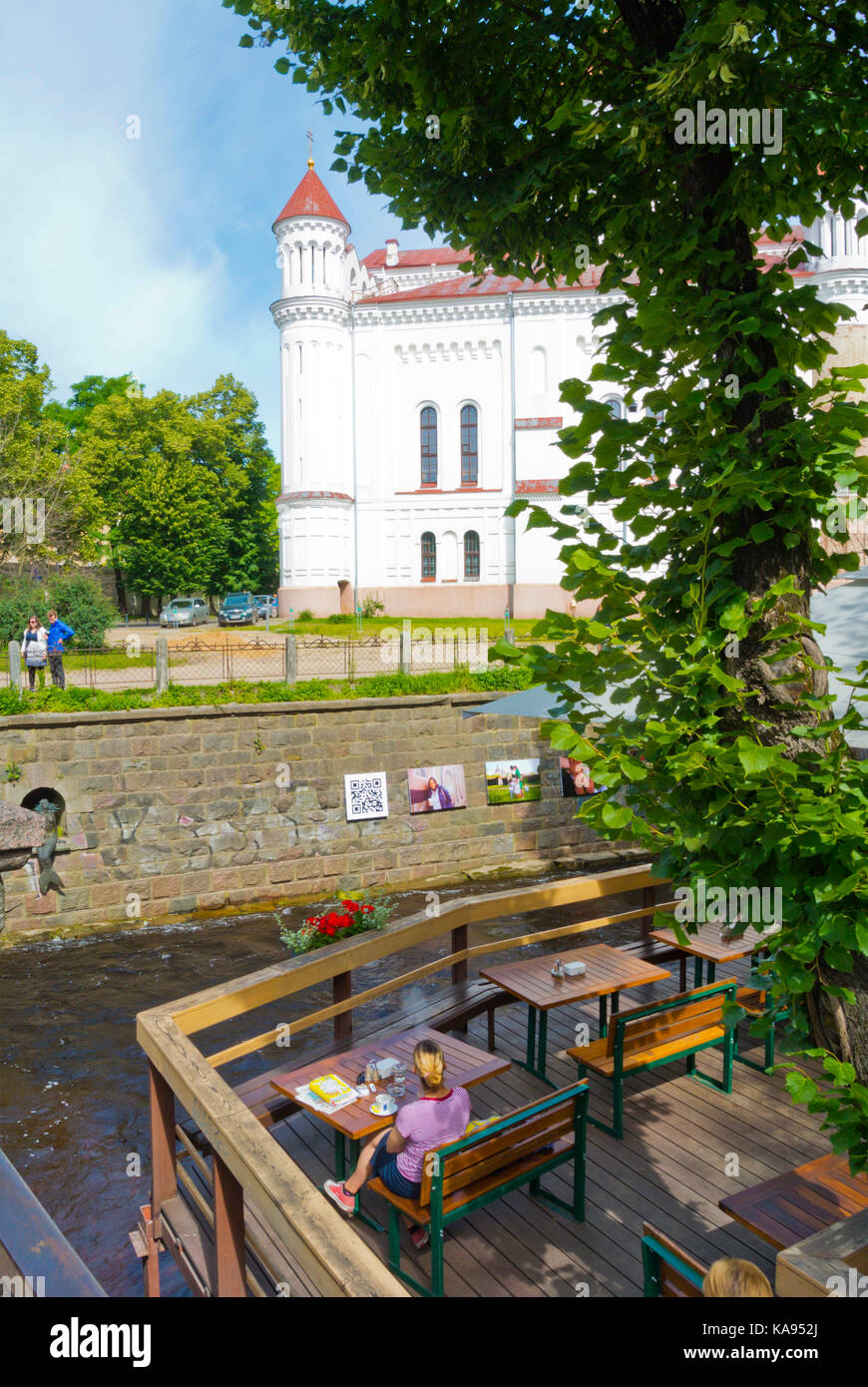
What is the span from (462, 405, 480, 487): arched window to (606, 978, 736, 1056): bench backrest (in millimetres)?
36381

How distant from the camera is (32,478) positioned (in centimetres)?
3114

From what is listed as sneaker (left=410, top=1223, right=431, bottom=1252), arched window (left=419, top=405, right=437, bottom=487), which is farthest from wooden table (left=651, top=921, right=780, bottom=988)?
arched window (left=419, top=405, right=437, bottom=487)

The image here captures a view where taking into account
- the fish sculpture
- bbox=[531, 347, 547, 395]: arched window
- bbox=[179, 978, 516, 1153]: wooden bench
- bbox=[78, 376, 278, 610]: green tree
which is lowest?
the fish sculpture

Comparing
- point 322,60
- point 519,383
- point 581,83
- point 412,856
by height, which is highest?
point 519,383

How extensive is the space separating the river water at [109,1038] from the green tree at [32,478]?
1852cm

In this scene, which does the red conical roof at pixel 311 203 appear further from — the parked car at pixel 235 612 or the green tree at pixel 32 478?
the parked car at pixel 235 612

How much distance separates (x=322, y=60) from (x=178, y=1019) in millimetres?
5345

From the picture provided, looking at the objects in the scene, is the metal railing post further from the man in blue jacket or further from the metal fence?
the man in blue jacket

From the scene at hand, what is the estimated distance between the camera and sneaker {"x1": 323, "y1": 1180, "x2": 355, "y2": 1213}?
496cm

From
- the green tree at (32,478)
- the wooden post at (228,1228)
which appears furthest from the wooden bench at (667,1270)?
the green tree at (32,478)
